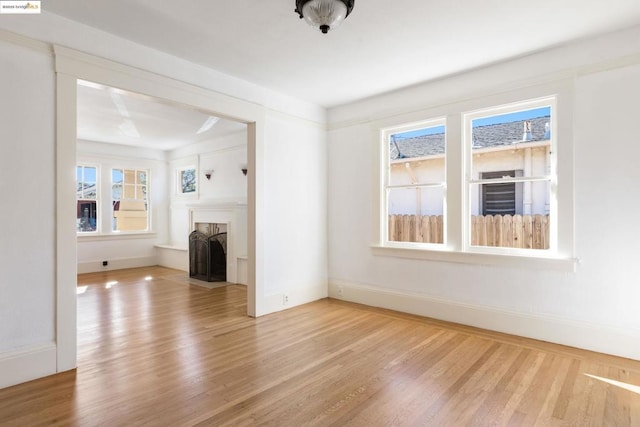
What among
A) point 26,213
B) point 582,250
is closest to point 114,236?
point 26,213

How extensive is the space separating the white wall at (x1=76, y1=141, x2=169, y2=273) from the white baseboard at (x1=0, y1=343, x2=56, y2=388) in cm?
525

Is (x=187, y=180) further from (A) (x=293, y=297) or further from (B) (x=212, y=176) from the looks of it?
(A) (x=293, y=297)

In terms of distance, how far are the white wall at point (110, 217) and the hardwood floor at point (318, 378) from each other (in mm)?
3820

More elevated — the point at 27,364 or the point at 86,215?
the point at 86,215

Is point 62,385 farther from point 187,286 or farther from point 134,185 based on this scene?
point 134,185

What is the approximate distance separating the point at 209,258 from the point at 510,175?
17.0ft

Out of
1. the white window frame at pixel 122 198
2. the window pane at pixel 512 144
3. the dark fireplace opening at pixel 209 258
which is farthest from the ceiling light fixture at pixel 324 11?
the white window frame at pixel 122 198

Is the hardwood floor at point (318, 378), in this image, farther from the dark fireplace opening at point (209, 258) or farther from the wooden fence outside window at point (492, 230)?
the dark fireplace opening at point (209, 258)

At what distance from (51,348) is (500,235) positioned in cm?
429

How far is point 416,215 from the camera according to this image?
4.39m

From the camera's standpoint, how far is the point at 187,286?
590 centimetres

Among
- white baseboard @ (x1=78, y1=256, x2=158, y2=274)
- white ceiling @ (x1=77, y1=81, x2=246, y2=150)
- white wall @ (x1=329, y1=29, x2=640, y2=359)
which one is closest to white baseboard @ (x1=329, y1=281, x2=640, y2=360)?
white wall @ (x1=329, y1=29, x2=640, y2=359)

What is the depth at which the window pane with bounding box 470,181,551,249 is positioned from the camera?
3.47 metres

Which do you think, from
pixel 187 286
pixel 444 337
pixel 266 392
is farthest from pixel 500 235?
pixel 187 286
